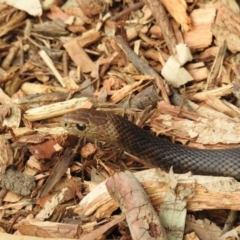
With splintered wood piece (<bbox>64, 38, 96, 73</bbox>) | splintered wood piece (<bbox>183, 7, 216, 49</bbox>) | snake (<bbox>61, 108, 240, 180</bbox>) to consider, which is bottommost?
snake (<bbox>61, 108, 240, 180</bbox>)

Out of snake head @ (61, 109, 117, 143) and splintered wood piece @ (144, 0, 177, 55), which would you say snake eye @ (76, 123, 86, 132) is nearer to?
snake head @ (61, 109, 117, 143)

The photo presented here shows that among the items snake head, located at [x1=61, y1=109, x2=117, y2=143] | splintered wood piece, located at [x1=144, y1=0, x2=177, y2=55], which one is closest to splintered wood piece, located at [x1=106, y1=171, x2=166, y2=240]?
snake head, located at [x1=61, y1=109, x2=117, y2=143]

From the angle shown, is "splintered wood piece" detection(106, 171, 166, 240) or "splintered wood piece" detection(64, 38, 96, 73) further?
"splintered wood piece" detection(64, 38, 96, 73)

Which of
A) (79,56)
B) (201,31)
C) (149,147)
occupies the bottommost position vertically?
(149,147)

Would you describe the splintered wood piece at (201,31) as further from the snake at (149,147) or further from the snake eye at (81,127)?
the snake eye at (81,127)

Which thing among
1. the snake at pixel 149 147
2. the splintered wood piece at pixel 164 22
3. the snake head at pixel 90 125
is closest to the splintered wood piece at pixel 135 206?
the snake at pixel 149 147

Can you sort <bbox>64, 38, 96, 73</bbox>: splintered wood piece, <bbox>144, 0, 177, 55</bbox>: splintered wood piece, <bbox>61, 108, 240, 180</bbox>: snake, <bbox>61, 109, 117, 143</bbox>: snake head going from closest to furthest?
<bbox>61, 108, 240, 180</bbox>: snake < <bbox>61, 109, 117, 143</bbox>: snake head < <bbox>144, 0, 177, 55</bbox>: splintered wood piece < <bbox>64, 38, 96, 73</bbox>: splintered wood piece

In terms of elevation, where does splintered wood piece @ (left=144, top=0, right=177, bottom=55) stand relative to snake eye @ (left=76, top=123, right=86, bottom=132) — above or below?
above

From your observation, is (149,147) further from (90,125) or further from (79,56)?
(79,56)

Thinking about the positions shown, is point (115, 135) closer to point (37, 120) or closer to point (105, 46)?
point (37, 120)

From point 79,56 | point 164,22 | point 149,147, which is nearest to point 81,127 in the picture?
point 149,147
